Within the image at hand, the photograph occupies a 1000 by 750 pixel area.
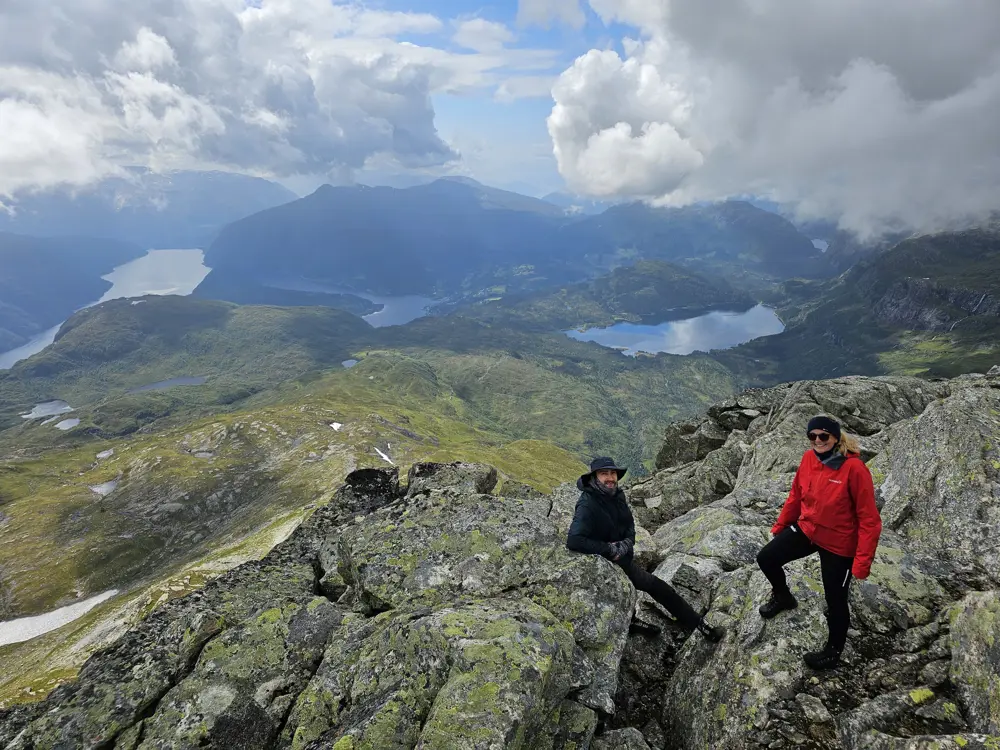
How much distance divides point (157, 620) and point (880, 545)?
23.6 meters

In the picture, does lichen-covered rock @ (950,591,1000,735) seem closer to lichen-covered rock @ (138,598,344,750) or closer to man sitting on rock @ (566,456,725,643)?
man sitting on rock @ (566,456,725,643)

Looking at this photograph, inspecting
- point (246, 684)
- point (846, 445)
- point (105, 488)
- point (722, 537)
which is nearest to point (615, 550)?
point (846, 445)

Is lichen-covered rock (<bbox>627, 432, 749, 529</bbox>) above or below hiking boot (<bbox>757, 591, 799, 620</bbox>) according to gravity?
below

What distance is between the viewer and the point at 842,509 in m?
10.8

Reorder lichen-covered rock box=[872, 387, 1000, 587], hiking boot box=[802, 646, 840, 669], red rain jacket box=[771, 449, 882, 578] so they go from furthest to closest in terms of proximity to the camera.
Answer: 1. lichen-covered rock box=[872, 387, 1000, 587]
2. hiking boot box=[802, 646, 840, 669]
3. red rain jacket box=[771, 449, 882, 578]

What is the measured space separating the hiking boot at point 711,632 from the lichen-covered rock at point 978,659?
4.72 meters

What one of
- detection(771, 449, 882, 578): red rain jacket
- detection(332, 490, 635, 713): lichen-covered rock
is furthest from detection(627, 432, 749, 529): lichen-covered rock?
detection(771, 449, 882, 578): red rain jacket

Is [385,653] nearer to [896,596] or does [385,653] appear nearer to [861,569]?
[861,569]

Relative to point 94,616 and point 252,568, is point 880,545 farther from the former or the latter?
point 94,616

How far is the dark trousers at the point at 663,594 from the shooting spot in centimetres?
1370

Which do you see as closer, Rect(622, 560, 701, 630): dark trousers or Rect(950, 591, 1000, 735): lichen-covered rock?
Rect(950, 591, 1000, 735): lichen-covered rock

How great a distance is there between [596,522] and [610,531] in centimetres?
59

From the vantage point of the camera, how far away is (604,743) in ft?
35.4

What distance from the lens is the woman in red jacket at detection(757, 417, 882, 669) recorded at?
1045cm
